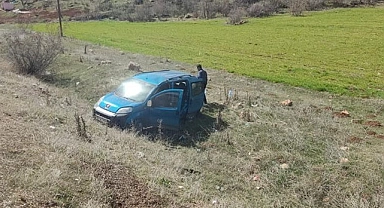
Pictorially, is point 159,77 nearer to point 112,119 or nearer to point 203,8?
point 112,119

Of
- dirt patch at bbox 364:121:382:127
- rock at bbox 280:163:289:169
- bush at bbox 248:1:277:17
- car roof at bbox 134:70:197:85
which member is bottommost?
dirt patch at bbox 364:121:382:127

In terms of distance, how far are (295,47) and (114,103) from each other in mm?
24253

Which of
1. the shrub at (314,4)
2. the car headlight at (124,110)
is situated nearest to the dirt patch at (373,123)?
the car headlight at (124,110)

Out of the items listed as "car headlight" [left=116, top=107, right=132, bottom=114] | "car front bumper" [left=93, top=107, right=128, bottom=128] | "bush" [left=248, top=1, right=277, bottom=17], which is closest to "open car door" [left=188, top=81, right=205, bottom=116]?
"car headlight" [left=116, top=107, right=132, bottom=114]

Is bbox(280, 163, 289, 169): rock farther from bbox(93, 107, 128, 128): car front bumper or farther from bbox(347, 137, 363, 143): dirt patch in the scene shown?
bbox(93, 107, 128, 128): car front bumper

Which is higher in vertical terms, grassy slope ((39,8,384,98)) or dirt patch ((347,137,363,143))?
grassy slope ((39,8,384,98))

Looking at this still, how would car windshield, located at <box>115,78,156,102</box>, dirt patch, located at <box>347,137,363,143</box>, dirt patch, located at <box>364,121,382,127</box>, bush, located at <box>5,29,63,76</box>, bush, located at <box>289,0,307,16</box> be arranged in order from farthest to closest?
bush, located at <box>289,0,307,16</box>, bush, located at <box>5,29,63,76</box>, dirt patch, located at <box>364,121,382,127</box>, car windshield, located at <box>115,78,156,102</box>, dirt patch, located at <box>347,137,363,143</box>

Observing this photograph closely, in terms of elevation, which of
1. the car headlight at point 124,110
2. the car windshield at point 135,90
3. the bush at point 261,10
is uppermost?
the bush at point 261,10

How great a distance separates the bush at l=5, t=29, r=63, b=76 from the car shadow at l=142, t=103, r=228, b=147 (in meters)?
10.7

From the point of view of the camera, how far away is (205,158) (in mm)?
10461

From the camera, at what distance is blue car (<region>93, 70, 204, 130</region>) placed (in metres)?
11.9

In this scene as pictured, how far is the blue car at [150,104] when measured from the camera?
468 inches

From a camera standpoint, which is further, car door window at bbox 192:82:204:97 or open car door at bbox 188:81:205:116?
car door window at bbox 192:82:204:97

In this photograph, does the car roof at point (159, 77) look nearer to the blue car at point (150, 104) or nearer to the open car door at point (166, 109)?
the blue car at point (150, 104)
